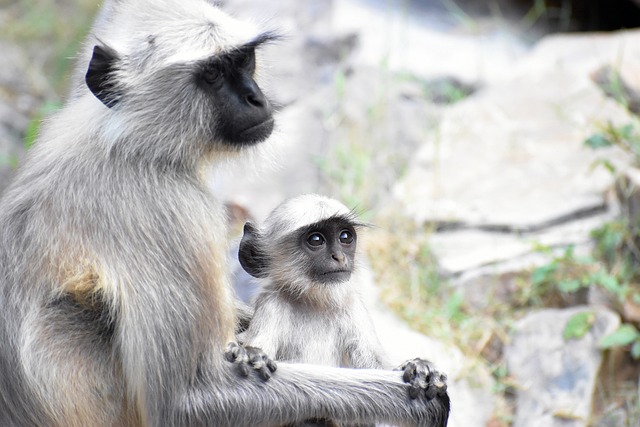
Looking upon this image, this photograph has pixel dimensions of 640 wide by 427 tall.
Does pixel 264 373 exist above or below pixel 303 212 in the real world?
below

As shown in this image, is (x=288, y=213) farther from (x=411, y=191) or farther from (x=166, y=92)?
(x=411, y=191)

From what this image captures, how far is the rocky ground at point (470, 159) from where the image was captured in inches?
238

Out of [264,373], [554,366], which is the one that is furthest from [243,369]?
[554,366]

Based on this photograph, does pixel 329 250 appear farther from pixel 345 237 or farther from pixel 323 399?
pixel 323 399

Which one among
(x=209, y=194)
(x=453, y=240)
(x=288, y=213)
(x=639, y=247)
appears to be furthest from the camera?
(x=453, y=240)

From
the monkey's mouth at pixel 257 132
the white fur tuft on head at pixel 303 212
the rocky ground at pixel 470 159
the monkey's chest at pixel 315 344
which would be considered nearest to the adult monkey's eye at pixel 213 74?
the monkey's mouth at pixel 257 132

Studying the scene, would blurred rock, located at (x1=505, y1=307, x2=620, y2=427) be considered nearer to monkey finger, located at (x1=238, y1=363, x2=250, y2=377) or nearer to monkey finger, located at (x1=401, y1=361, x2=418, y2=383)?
monkey finger, located at (x1=401, y1=361, x2=418, y2=383)

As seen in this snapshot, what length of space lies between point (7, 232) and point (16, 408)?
0.67 meters

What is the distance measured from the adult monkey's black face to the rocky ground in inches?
12.4

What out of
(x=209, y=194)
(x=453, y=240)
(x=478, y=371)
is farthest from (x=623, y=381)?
(x=209, y=194)

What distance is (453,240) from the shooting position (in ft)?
24.2

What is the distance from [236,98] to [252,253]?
0.83 meters

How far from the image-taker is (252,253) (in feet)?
14.7

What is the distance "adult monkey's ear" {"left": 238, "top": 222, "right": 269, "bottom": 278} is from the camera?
4465mm
